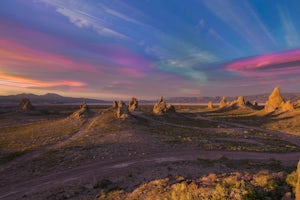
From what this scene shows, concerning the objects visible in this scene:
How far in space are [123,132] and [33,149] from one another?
17.4m

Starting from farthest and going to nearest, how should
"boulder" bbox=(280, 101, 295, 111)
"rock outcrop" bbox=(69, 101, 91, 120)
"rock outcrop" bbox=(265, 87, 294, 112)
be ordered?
1. "rock outcrop" bbox=(265, 87, 294, 112)
2. "boulder" bbox=(280, 101, 295, 111)
3. "rock outcrop" bbox=(69, 101, 91, 120)

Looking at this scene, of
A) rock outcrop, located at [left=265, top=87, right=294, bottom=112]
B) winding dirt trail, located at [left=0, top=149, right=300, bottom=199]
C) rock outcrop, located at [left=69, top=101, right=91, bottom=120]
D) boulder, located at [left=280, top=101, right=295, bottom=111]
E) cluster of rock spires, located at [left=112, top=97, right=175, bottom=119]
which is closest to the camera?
winding dirt trail, located at [left=0, top=149, right=300, bottom=199]

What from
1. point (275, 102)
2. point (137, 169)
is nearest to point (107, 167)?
point (137, 169)

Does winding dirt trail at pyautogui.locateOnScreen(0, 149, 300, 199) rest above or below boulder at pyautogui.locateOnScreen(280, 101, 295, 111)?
below

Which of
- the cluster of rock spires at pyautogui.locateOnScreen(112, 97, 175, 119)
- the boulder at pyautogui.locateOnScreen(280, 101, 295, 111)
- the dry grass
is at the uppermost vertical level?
the boulder at pyautogui.locateOnScreen(280, 101, 295, 111)

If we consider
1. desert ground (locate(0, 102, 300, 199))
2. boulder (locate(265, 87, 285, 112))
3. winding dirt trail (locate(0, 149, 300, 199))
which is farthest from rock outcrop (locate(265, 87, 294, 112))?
winding dirt trail (locate(0, 149, 300, 199))

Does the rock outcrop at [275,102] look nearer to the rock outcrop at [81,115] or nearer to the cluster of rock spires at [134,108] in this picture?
the cluster of rock spires at [134,108]

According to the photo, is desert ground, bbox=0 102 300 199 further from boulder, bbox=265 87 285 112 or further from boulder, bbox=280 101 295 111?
boulder, bbox=265 87 285 112

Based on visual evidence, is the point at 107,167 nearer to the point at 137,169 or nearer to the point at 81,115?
the point at 137,169

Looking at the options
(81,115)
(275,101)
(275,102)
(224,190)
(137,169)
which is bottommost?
(137,169)

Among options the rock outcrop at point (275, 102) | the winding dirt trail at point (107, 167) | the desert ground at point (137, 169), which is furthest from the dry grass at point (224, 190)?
the rock outcrop at point (275, 102)

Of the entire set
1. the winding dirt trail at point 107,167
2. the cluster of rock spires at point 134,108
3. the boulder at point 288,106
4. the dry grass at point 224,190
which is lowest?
the winding dirt trail at point 107,167

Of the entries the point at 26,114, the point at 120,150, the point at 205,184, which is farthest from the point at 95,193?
the point at 26,114

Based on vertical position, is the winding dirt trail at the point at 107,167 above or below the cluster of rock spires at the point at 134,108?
below
